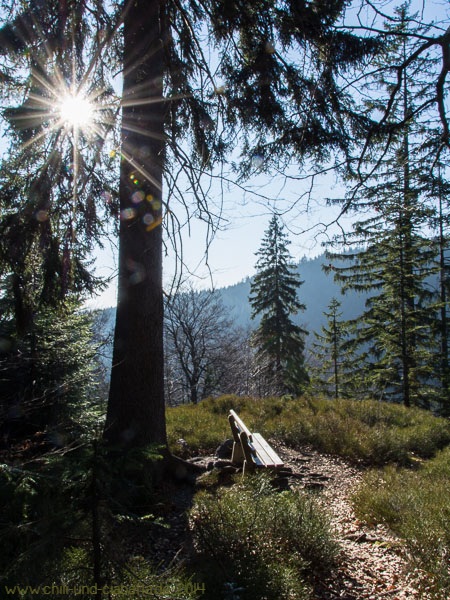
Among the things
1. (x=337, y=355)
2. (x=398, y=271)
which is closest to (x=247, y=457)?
(x=398, y=271)

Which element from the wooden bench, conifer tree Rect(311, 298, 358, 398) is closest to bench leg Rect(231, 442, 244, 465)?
the wooden bench

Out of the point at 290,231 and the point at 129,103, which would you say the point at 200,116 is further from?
the point at 290,231

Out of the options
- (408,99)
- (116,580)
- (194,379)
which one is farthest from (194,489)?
(194,379)

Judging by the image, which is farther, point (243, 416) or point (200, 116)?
point (243, 416)

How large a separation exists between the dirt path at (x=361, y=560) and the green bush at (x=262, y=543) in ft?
0.58

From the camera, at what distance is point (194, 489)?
4395 millimetres

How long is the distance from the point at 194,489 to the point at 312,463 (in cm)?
231

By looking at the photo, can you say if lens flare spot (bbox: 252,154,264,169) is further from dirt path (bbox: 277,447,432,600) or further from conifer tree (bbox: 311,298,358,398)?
conifer tree (bbox: 311,298,358,398)

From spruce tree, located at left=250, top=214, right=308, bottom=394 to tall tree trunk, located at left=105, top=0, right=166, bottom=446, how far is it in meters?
15.8

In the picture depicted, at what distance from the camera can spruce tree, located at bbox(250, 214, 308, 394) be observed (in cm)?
2030

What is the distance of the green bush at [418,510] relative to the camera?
2.81m

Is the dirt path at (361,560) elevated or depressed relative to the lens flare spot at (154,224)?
depressed

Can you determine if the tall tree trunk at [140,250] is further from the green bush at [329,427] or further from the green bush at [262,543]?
the green bush at [329,427]

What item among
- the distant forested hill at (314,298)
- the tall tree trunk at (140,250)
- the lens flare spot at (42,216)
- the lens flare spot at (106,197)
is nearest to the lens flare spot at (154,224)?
the tall tree trunk at (140,250)
